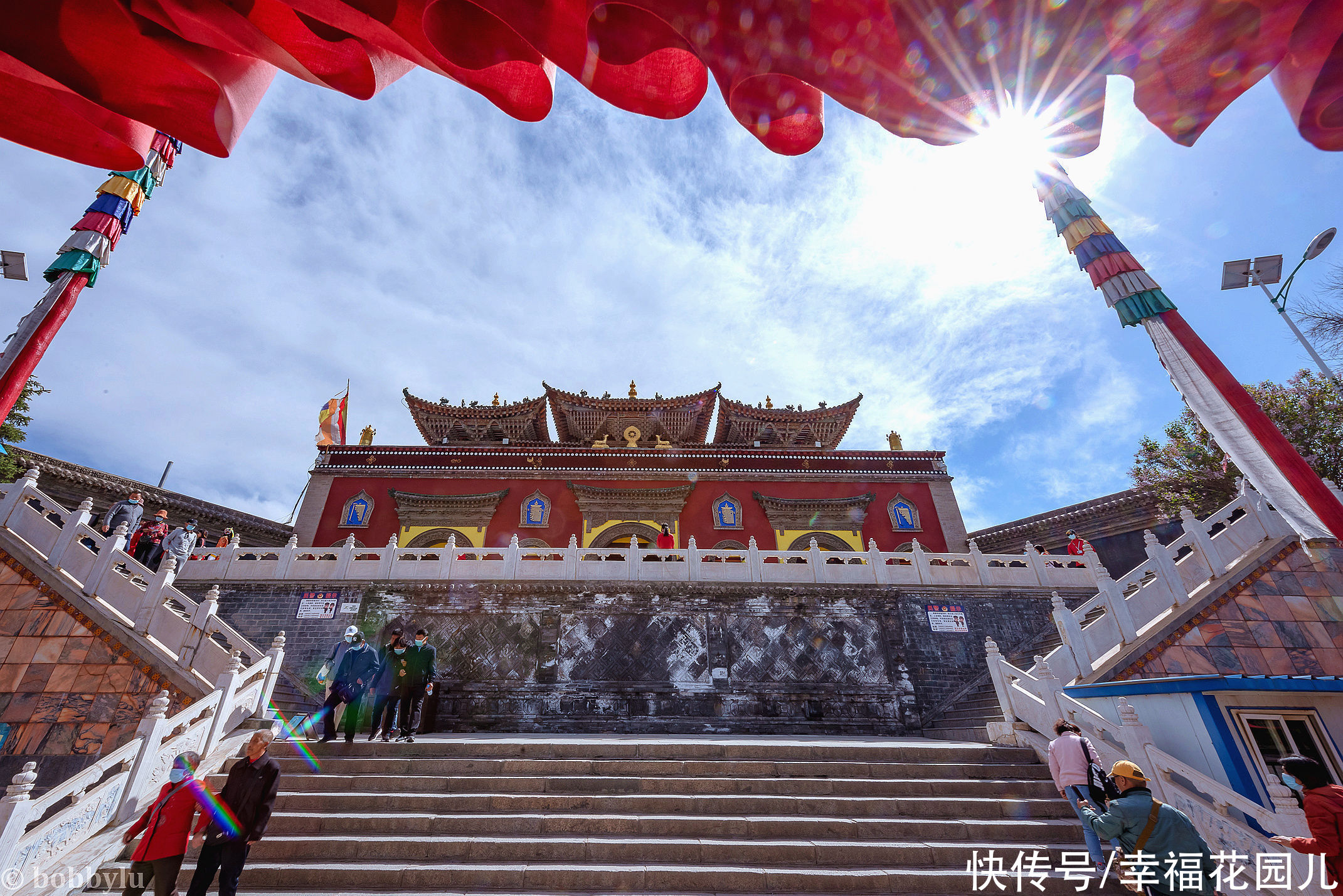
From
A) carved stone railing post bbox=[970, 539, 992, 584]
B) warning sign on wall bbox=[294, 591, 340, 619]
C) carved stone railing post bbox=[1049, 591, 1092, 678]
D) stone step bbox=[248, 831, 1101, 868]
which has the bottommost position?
stone step bbox=[248, 831, 1101, 868]

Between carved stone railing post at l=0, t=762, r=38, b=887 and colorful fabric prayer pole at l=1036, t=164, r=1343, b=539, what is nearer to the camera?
carved stone railing post at l=0, t=762, r=38, b=887

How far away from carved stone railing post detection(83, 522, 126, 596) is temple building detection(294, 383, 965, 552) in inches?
325

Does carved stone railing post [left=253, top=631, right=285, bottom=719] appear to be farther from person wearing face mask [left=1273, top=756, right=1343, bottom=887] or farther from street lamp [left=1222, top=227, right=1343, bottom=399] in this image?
street lamp [left=1222, top=227, right=1343, bottom=399]

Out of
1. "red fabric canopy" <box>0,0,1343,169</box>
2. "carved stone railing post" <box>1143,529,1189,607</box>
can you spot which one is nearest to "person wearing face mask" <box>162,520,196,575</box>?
"red fabric canopy" <box>0,0,1343,169</box>

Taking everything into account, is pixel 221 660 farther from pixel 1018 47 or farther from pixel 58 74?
pixel 1018 47

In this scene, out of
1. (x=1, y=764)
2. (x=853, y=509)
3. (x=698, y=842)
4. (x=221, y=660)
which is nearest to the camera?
(x=698, y=842)

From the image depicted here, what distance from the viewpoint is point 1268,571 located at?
837 cm

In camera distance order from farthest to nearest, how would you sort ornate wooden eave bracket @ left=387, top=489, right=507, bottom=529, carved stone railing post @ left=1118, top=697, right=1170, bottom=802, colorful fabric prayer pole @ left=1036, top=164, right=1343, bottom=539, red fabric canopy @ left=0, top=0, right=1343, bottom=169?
ornate wooden eave bracket @ left=387, top=489, right=507, bottom=529, colorful fabric prayer pole @ left=1036, top=164, right=1343, bottom=539, carved stone railing post @ left=1118, top=697, right=1170, bottom=802, red fabric canopy @ left=0, top=0, right=1343, bottom=169

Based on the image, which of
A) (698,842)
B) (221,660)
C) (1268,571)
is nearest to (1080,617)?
(1268,571)

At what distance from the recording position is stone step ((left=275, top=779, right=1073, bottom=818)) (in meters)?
5.54

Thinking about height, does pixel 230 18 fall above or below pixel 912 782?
above

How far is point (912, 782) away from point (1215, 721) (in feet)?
9.19

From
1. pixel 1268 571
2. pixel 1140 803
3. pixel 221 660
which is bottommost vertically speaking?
pixel 1140 803

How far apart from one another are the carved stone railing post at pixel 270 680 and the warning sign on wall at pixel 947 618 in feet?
34.8
